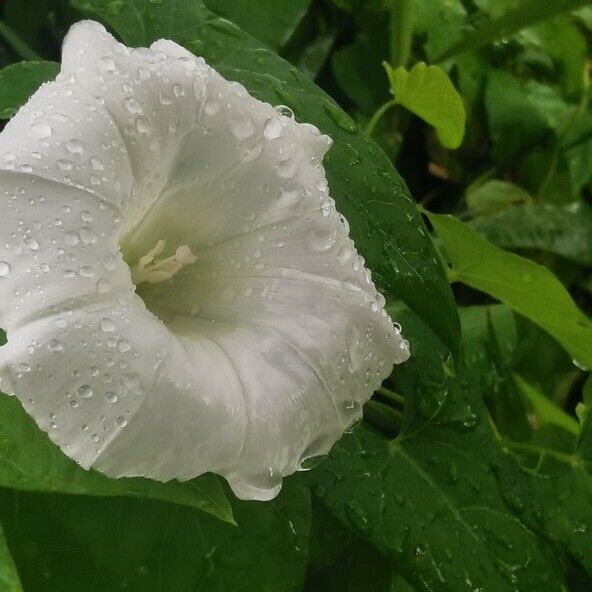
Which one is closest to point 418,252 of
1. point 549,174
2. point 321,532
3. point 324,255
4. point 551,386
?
point 324,255

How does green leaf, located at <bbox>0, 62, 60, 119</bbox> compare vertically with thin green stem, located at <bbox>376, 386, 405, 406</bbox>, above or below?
above

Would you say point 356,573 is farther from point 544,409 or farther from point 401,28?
point 401,28

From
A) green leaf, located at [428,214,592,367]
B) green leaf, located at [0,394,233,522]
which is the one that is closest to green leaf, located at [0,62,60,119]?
green leaf, located at [0,394,233,522]

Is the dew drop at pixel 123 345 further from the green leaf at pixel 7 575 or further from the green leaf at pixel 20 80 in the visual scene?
the green leaf at pixel 20 80

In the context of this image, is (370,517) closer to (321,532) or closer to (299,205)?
(321,532)

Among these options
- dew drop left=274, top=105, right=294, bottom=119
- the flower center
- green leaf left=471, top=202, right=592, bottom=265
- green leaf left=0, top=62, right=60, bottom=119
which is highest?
dew drop left=274, top=105, right=294, bottom=119

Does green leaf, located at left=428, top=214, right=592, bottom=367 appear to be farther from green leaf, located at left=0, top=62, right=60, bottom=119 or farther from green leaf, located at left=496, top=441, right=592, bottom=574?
green leaf, located at left=0, top=62, right=60, bottom=119
